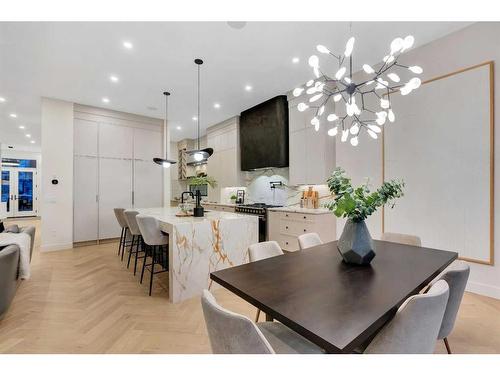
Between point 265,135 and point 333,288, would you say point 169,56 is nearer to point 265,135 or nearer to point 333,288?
point 265,135

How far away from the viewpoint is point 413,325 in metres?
0.95

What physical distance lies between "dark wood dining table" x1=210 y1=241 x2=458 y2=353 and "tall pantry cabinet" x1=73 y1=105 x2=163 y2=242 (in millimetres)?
4848

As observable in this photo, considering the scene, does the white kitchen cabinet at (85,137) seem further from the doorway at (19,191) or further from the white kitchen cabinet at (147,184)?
the doorway at (19,191)

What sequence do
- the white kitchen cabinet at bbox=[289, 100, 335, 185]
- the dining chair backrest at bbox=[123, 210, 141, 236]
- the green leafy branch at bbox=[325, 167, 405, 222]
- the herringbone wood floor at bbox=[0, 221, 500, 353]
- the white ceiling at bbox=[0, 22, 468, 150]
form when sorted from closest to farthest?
the green leafy branch at bbox=[325, 167, 405, 222] → the herringbone wood floor at bbox=[0, 221, 500, 353] → the white ceiling at bbox=[0, 22, 468, 150] → the dining chair backrest at bbox=[123, 210, 141, 236] → the white kitchen cabinet at bbox=[289, 100, 335, 185]

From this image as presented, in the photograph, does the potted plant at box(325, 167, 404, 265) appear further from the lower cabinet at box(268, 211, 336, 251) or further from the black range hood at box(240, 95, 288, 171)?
the black range hood at box(240, 95, 288, 171)

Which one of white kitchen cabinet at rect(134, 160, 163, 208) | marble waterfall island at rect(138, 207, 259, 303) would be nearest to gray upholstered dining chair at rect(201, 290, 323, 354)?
marble waterfall island at rect(138, 207, 259, 303)

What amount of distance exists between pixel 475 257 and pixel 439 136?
57.5 inches

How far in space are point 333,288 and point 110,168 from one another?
18.1ft

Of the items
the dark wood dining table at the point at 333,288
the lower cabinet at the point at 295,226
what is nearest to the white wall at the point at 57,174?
the lower cabinet at the point at 295,226

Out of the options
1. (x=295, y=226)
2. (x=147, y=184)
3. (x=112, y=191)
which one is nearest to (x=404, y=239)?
(x=295, y=226)

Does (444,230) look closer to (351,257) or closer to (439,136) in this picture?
(439,136)

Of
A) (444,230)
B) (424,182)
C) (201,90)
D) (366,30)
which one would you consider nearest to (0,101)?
(201,90)

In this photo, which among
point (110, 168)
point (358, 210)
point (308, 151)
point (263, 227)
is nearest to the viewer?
point (358, 210)

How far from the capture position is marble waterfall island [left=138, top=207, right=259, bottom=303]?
8.36 feet
